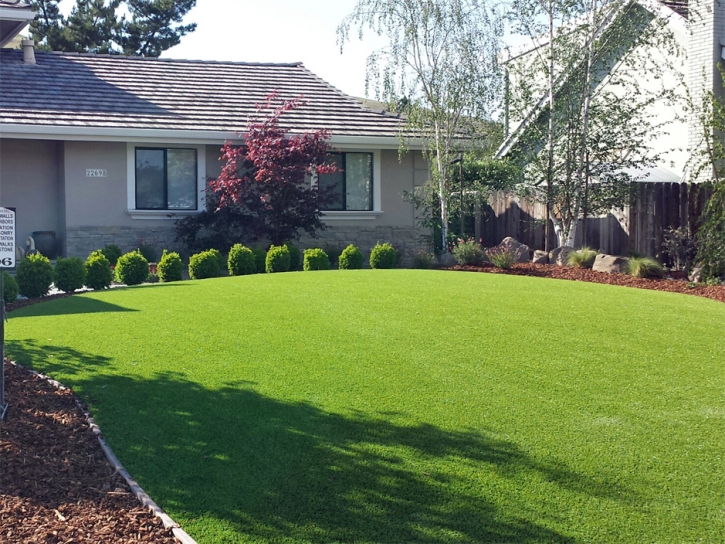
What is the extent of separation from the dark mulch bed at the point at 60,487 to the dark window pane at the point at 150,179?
13.2 m

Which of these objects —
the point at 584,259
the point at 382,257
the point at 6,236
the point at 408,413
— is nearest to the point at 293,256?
the point at 382,257

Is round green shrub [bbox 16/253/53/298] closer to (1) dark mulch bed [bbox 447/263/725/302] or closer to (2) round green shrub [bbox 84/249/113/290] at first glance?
(2) round green shrub [bbox 84/249/113/290]

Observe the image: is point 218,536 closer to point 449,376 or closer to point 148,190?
point 449,376

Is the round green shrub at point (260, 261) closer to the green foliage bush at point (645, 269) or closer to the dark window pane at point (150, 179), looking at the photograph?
the dark window pane at point (150, 179)

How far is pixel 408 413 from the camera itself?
21.3ft

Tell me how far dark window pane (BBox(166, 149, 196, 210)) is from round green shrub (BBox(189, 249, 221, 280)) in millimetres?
4180

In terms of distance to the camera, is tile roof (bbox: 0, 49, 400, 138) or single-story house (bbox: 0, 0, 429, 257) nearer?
single-story house (bbox: 0, 0, 429, 257)

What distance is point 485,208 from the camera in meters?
23.1

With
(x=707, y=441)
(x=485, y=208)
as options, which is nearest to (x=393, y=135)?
(x=485, y=208)

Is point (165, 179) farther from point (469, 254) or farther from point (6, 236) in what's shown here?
point (6, 236)

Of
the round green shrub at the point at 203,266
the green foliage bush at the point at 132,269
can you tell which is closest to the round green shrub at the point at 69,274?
the green foliage bush at the point at 132,269

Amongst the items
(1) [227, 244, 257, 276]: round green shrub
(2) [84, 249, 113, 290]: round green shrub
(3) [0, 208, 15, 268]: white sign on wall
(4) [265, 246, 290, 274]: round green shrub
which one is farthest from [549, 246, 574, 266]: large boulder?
(3) [0, 208, 15, 268]: white sign on wall

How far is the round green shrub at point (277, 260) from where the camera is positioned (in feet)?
53.7

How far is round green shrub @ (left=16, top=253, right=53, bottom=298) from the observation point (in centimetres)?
1323
